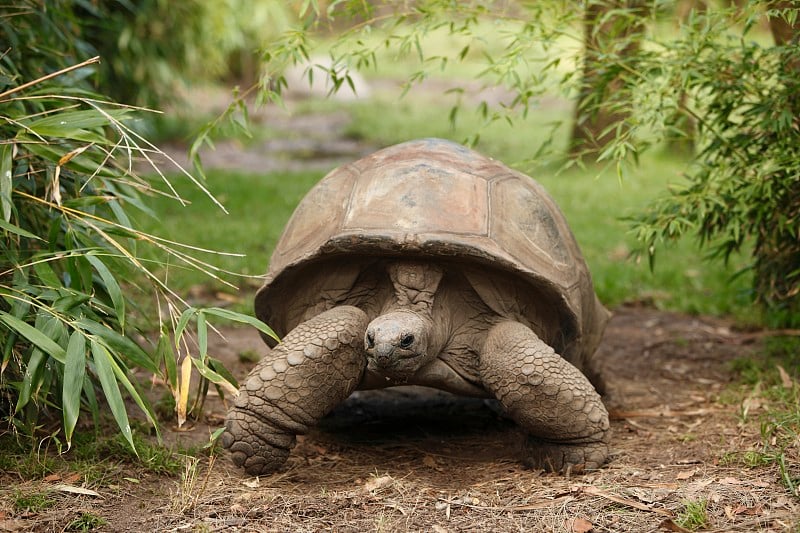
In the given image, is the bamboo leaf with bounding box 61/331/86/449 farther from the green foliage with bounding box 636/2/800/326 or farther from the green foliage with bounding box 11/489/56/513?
the green foliage with bounding box 636/2/800/326

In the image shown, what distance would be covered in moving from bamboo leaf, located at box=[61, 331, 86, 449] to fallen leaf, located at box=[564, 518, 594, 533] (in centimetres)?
150

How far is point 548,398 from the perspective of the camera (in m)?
3.24

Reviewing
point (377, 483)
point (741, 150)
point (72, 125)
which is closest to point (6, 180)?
point (72, 125)

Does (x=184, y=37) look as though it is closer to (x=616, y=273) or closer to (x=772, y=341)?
(x=616, y=273)

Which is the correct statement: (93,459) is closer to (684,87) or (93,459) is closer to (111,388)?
(111,388)

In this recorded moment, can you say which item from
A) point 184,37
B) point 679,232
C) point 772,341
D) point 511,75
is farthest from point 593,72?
point 184,37

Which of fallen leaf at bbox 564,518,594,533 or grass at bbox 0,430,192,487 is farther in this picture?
grass at bbox 0,430,192,487

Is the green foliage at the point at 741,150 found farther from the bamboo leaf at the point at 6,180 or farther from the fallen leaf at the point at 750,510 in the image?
the bamboo leaf at the point at 6,180

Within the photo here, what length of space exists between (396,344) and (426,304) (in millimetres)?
361

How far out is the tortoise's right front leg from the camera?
320 centimetres

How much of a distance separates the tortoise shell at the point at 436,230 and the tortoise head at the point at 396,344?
28cm

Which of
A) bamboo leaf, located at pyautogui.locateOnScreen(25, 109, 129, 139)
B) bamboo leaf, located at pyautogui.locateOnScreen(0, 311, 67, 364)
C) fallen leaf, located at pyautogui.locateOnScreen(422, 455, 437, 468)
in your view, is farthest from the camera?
fallen leaf, located at pyautogui.locateOnScreen(422, 455, 437, 468)

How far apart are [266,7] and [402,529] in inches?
520

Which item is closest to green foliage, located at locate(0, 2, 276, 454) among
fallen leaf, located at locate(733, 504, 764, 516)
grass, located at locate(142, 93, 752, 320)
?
grass, located at locate(142, 93, 752, 320)
